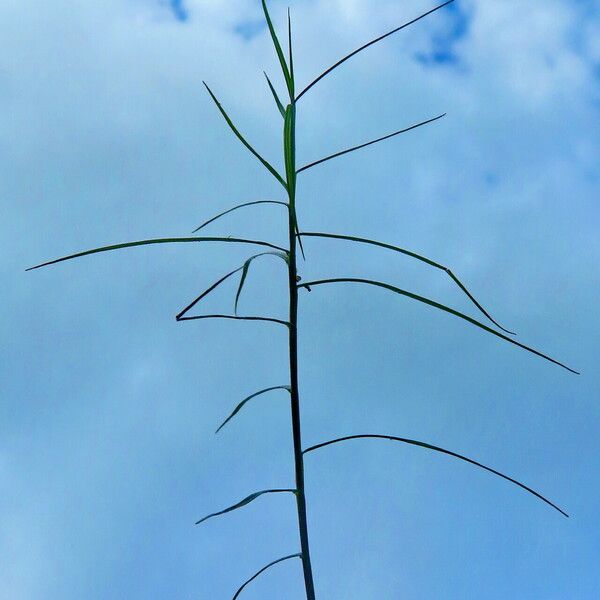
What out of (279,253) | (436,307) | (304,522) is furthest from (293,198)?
(304,522)

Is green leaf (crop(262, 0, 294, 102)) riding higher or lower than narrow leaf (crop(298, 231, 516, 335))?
higher

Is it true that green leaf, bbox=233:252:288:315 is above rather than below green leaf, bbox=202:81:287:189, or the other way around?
below

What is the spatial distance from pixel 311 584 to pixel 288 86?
49 cm

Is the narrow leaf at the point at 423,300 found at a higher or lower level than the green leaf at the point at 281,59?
lower

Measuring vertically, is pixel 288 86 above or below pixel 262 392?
above

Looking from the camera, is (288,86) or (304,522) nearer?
(304,522)

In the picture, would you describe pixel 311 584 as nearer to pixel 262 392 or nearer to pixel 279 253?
pixel 262 392

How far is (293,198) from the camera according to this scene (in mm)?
688

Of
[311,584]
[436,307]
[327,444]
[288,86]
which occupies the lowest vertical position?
[311,584]

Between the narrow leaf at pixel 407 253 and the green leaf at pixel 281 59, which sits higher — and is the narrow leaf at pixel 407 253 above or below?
below

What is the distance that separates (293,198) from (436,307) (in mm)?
169

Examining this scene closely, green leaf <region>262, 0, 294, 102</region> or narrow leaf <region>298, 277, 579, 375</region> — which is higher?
green leaf <region>262, 0, 294, 102</region>

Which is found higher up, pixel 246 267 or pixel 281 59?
pixel 281 59

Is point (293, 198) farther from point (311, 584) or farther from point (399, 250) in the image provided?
point (311, 584)
